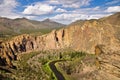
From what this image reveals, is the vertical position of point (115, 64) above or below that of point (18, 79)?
above

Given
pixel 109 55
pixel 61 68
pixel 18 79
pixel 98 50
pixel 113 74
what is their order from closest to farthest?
pixel 113 74 < pixel 109 55 < pixel 98 50 < pixel 18 79 < pixel 61 68

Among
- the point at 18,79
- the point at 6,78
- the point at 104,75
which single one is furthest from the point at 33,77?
the point at 104,75

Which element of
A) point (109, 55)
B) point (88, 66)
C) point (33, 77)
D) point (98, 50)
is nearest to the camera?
point (109, 55)

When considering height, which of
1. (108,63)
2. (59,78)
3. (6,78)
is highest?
(108,63)

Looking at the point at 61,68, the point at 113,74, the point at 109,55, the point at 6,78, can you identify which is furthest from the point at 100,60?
the point at 61,68

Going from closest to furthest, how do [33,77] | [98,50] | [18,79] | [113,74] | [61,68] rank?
1. [113,74]
2. [98,50]
3. [18,79]
4. [33,77]
5. [61,68]

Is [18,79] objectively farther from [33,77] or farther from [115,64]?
[115,64]

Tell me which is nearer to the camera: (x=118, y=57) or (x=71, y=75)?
(x=118, y=57)

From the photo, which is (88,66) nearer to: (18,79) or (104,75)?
(18,79)

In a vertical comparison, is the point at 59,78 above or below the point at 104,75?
below
